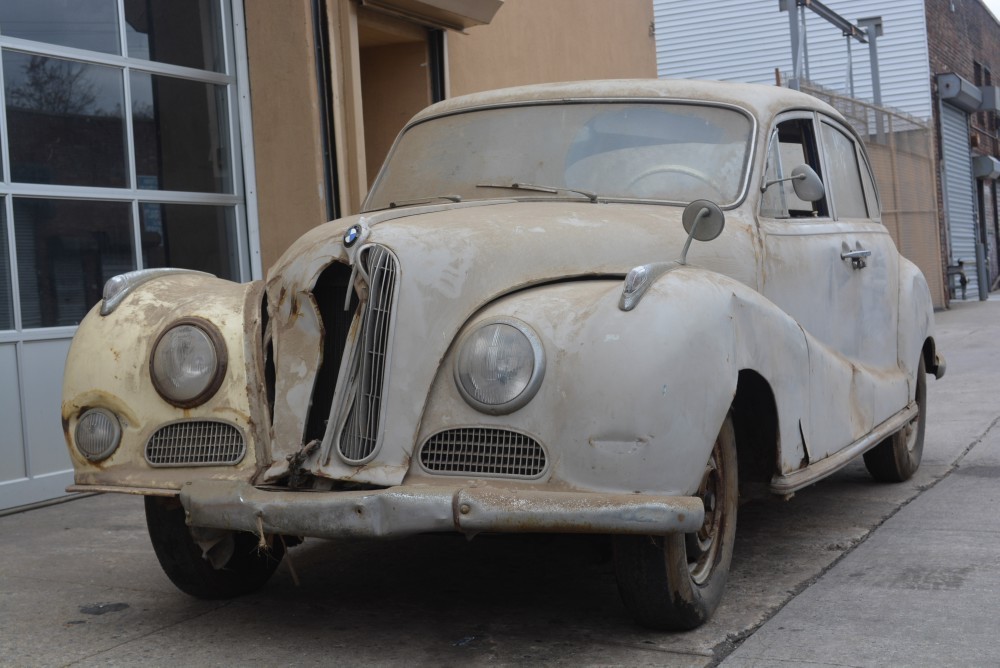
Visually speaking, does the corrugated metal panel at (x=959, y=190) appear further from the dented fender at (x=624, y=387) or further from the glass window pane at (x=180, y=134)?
the dented fender at (x=624, y=387)

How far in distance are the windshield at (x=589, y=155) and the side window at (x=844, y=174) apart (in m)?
1.08

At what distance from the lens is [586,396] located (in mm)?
3383

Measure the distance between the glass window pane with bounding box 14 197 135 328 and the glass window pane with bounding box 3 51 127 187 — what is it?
175mm

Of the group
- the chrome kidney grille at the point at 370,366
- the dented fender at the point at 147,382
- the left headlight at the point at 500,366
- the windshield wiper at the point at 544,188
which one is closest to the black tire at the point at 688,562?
the left headlight at the point at 500,366

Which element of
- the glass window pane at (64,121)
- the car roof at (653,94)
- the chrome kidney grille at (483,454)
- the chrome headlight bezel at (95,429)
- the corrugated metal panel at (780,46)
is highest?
the corrugated metal panel at (780,46)

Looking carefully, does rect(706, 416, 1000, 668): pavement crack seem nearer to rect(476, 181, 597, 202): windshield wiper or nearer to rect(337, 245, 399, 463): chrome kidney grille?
rect(337, 245, 399, 463): chrome kidney grille

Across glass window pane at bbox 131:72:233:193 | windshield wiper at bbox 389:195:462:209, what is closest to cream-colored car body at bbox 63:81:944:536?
windshield wiper at bbox 389:195:462:209

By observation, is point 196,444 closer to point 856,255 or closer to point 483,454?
point 483,454

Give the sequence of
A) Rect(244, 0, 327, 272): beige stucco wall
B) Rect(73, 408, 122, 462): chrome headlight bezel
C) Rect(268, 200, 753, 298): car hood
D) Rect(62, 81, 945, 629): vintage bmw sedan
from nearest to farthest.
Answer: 1. Rect(62, 81, 945, 629): vintage bmw sedan
2. Rect(268, 200, 753, 298): car hood
3. Rect(73, 408, 122, 462): chrome headlight bezel
4. Rect(244, 0, 327, 272): beige stucco wall

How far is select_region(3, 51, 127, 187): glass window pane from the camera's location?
22.7 ft

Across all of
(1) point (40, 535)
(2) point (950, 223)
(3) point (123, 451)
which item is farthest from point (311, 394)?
(2) point (950, 223)

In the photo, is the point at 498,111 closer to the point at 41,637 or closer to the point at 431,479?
the point at 431,479

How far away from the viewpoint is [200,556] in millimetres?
4281

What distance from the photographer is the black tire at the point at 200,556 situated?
166 inches
